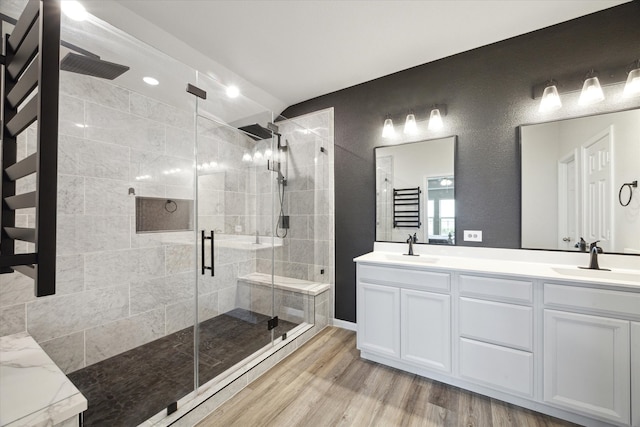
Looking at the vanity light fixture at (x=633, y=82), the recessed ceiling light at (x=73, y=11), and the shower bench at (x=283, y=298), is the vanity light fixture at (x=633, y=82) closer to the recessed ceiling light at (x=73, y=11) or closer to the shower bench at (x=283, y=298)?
the shower bench at (x=283, y=298)

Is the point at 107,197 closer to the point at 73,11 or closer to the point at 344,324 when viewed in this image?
the point at 73,11

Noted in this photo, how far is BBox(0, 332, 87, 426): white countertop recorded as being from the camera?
3.15ft

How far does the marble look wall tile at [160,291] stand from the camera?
97.6 inches

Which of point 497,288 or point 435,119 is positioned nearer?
point 497,288

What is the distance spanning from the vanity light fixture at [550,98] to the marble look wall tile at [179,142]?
3203 mm

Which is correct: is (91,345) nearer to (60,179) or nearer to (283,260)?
(60,179)

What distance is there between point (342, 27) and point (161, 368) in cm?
311

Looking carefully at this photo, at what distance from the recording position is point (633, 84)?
1812mm

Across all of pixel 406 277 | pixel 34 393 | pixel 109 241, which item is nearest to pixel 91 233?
pixel 109 241

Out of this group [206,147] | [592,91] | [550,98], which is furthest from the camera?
[206,147]

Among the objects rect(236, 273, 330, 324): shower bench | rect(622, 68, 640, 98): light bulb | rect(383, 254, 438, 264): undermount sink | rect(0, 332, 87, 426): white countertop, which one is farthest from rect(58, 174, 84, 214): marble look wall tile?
rect(622, 68, 640, 98): light bulb

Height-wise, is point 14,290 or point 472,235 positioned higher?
point 472,235

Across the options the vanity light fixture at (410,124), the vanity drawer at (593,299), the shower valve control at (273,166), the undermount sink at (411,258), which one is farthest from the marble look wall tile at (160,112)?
the vanity drawer at (593,299)

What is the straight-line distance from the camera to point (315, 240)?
10.5 feet
